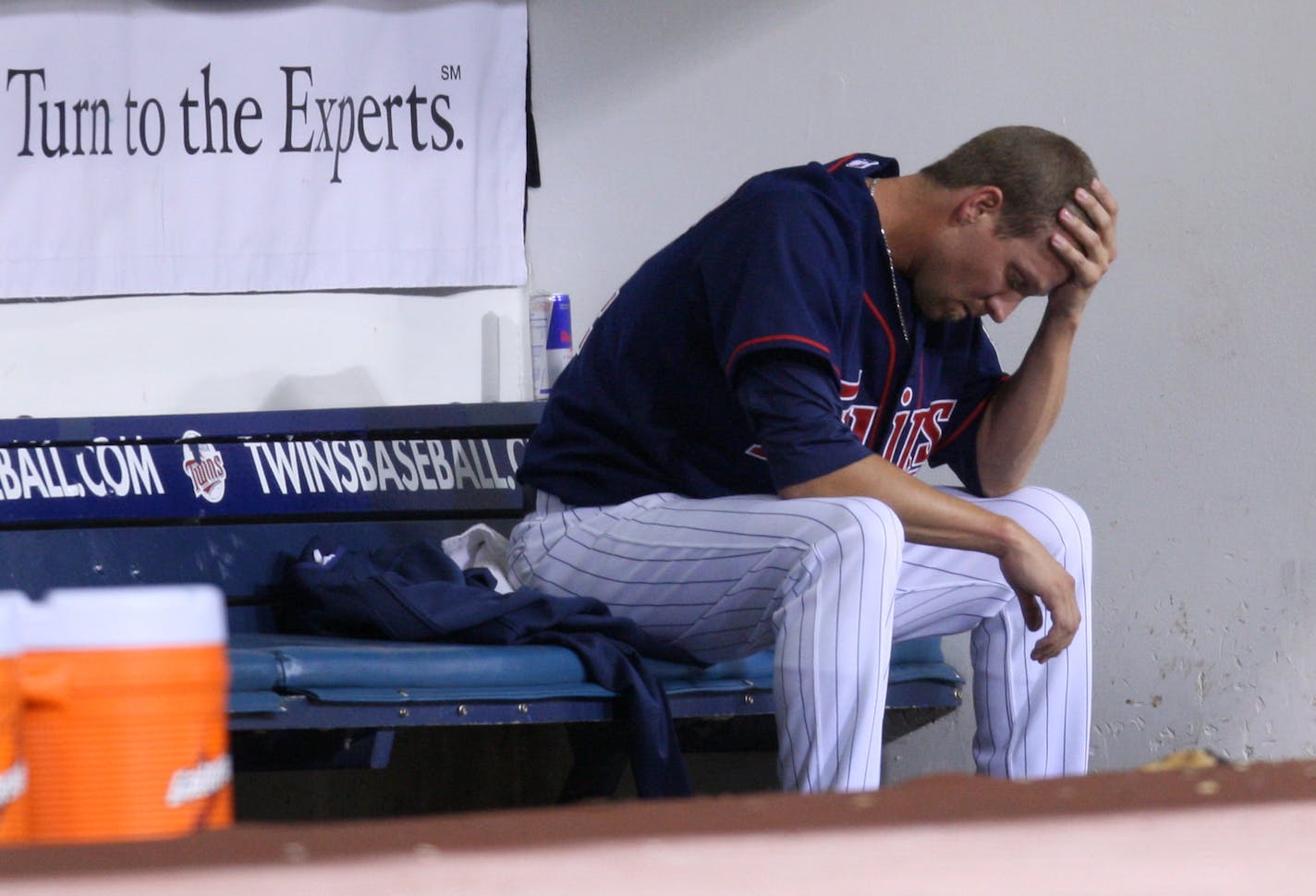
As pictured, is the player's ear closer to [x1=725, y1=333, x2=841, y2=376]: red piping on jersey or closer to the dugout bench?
[x1=725, y1=333, x2=841, y2=376]: red piping on jersey

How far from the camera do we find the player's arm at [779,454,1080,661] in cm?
138

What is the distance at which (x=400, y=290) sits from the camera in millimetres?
2240

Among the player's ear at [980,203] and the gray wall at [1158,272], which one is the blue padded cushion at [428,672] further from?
the gray wall at [1158,272]

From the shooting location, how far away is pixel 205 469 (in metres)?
1.96

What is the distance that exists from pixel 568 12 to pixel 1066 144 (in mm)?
1025

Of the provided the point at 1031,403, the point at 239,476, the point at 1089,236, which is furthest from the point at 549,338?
the point at 1089,236

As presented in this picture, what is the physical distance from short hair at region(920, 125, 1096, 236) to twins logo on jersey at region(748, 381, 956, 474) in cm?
24

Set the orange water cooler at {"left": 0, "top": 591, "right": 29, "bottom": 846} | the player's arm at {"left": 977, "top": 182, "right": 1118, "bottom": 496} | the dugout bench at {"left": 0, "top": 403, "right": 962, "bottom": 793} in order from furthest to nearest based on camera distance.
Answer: the dugout bench at {"left": 0, "top": 403, "right": 962, "bottom": 793} < the player's arm at {"left": 977, "top": 182, "right": 1118, "bottom": 496} < the orange water cooler at {"left": 0, "top": 591, "right": 29, "bottom": 846}

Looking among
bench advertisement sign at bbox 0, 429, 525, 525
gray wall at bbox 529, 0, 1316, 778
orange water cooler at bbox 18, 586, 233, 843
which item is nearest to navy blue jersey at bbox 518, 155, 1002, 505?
bench advertisement sign at bbox 0, 429, 525, 525

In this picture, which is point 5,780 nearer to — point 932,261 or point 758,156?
point 932,261

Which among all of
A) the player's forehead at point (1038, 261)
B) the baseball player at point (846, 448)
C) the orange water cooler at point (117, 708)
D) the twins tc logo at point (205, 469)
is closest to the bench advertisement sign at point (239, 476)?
the twins tc logo at point (205, 469)

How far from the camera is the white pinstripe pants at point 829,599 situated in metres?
1.26

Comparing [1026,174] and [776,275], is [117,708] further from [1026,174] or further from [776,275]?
[1026,174]

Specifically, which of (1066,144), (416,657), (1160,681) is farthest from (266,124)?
(1160,681)
